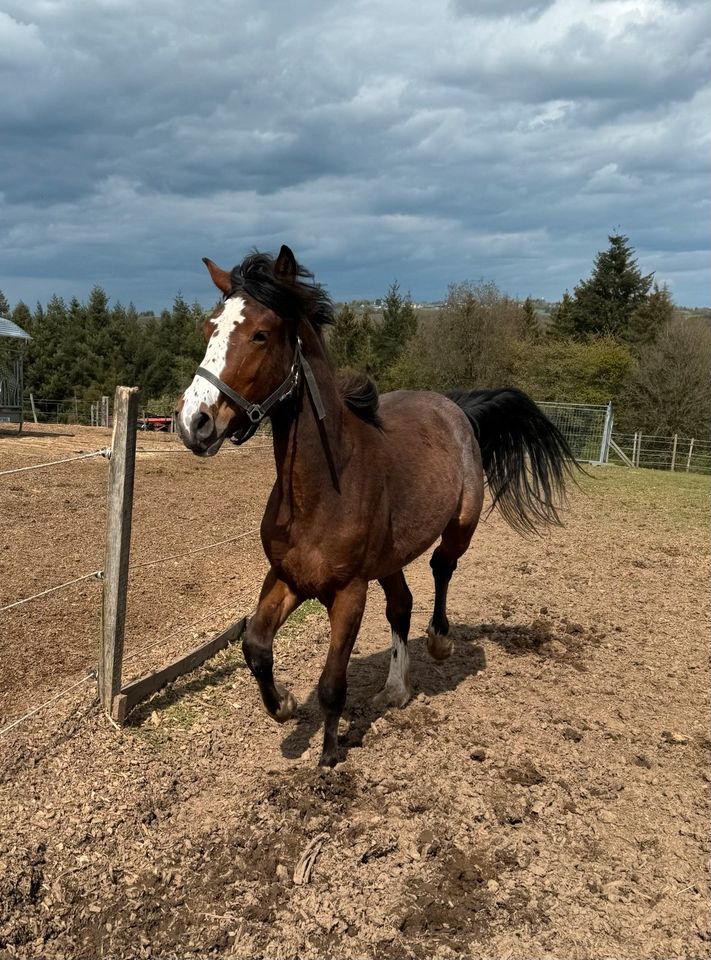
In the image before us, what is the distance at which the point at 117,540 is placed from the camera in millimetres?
3758

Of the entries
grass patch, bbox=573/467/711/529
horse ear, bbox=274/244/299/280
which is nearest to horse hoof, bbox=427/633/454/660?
horse ear, bbox=274/244/299/280

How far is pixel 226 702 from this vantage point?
418 centimetres

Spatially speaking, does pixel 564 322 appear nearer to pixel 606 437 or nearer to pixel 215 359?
pixel 606 437

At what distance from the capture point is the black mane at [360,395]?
379 cm

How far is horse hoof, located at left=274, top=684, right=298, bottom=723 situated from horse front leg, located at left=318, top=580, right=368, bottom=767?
10.0 inches

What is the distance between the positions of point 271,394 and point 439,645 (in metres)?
2.58

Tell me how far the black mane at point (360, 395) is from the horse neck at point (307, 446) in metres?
0.44

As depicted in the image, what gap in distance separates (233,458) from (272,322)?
48.0 ft

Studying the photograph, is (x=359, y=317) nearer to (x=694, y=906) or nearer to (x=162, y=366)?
(x=162, y=366)

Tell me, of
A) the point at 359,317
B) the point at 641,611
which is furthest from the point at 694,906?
the point at 359,317

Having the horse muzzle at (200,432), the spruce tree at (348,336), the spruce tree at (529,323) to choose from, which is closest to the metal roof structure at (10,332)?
the horse muzzle at (200,432)

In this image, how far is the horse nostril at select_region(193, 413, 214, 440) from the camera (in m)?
2.61

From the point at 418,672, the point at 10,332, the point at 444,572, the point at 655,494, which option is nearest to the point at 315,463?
the point at 444,572

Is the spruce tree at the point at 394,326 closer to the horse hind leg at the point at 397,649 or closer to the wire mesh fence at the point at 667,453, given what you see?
the wire mesh fence at the point at 667,453
